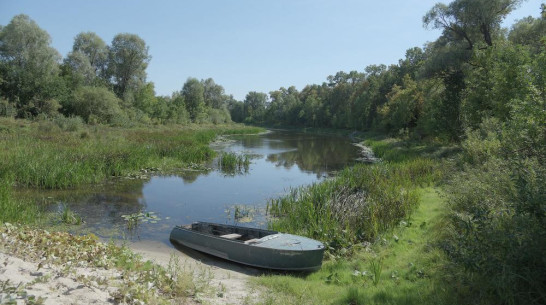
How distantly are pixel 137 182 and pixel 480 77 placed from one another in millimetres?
21321

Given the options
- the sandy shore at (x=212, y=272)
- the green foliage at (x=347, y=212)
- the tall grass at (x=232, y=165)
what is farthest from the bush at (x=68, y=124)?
the sandy shore at (x=212, y=272)

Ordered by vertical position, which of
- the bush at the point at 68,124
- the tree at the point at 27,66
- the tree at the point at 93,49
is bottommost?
the bush at the point at 68,124

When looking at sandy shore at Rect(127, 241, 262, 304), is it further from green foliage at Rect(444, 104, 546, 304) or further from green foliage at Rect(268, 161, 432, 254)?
green foliage at Rect(444, 104, 546, 304)

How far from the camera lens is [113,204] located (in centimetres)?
Answer: 1376

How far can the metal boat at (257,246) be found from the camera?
7.77 m

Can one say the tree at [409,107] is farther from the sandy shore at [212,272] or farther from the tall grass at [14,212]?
the tall grass at [14,212]

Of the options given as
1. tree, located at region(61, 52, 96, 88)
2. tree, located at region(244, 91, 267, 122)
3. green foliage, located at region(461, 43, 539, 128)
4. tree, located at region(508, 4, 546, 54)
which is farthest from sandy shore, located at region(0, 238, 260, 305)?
tree, located at region(244, 91, 267, 122)

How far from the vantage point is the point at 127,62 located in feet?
196

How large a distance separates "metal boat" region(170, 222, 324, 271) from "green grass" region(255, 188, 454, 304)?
36 cm

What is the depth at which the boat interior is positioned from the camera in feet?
30.6

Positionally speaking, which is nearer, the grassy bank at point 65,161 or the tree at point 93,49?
the grassy bank at point 65,161

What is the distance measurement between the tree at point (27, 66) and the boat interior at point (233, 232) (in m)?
35.2

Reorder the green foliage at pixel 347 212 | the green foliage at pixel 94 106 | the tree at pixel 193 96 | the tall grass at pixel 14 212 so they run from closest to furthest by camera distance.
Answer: the tall grass at pixel 14 212, the green foliage at pixel 347 212, the green foliage at pixel 94 106, the tree at pixel 193 96

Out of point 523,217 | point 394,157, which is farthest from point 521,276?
point 394,157
